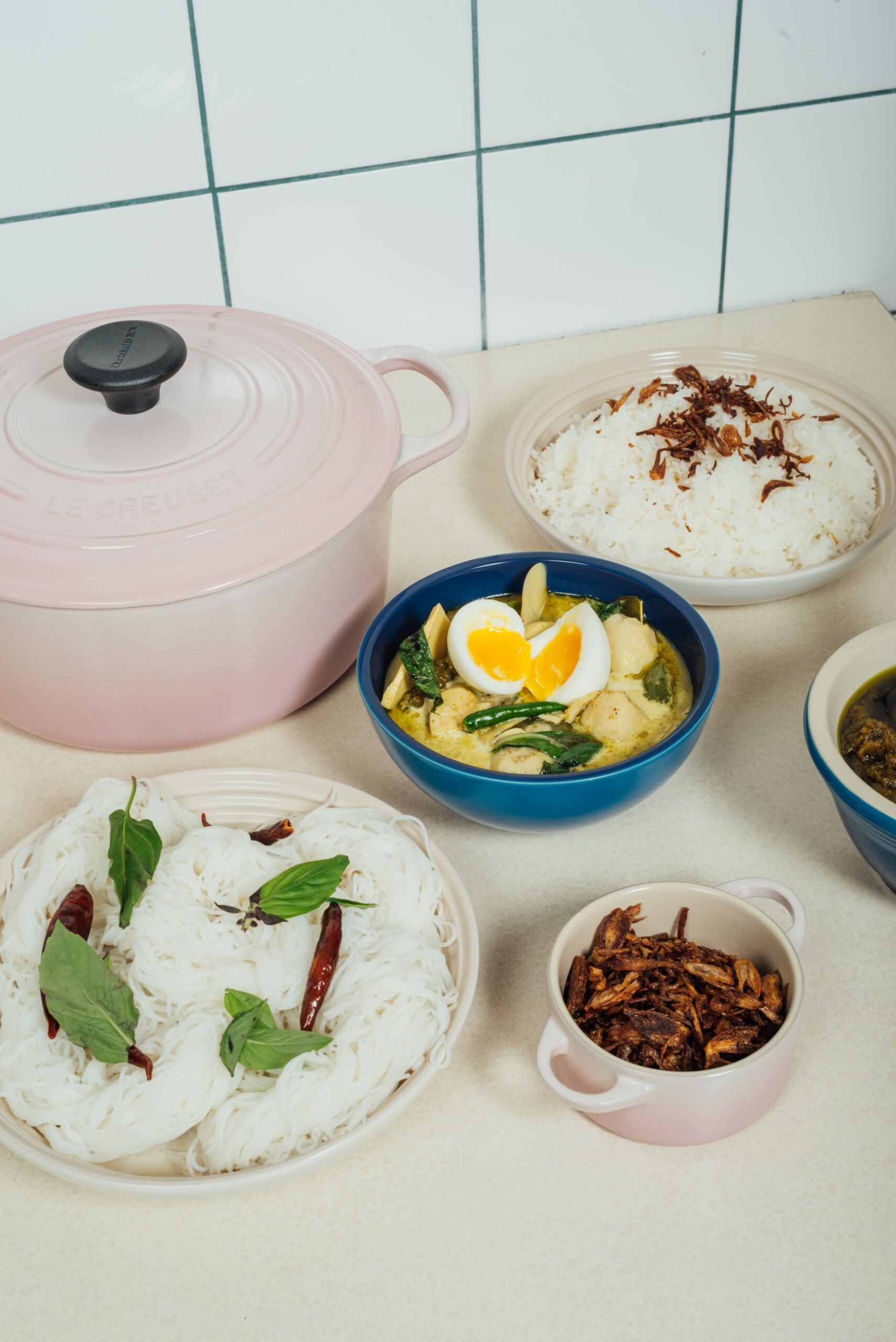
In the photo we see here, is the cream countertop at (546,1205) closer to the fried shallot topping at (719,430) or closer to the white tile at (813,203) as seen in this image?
the fried shallot topping at (719,430)

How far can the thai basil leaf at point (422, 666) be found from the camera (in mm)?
1070

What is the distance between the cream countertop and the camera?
738mm

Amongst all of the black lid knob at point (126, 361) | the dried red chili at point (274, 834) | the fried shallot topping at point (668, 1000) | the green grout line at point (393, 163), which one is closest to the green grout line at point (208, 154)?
the green grout line at point (393, 163)

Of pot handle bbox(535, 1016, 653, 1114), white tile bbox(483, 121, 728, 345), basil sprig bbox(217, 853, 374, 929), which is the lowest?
pot handle bbox(535, 1016, 653, 1114)

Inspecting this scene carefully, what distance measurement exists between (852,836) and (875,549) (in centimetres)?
49

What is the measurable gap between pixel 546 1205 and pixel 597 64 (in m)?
1.48

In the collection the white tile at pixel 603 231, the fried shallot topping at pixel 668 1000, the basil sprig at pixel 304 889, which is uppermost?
the white tile at pixel 603 231

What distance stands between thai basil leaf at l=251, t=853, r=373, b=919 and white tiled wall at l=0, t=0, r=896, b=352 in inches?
42.2

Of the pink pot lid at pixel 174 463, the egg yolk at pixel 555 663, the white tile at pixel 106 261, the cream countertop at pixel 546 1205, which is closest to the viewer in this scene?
the cream countertop at pixel 546 1205

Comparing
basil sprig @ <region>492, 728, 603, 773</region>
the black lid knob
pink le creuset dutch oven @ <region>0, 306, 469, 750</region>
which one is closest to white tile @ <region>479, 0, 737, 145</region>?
pink le creuset dutch oven @ <region>0, 306, 469, 750</region>

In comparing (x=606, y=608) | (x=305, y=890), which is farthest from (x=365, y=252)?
(x=305, y=890)

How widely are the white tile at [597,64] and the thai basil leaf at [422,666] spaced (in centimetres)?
90

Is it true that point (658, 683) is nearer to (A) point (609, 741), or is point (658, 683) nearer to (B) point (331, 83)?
(A) point (609, 741)

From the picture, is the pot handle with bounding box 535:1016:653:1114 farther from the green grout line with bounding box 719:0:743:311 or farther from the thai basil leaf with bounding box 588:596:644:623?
the green grout line with bounding box 719:0:743:311
